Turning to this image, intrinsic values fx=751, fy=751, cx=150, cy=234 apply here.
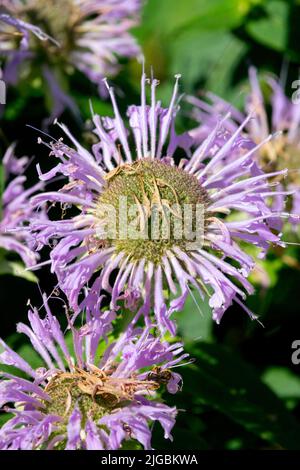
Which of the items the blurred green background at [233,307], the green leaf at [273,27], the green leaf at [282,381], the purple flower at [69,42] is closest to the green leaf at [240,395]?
the blurred green background at [233,307]

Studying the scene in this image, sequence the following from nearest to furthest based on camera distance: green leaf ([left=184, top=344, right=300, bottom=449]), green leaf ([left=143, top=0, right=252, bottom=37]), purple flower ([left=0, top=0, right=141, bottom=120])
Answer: green leaf ([left=184, top=344, right=300, bottom=449]) < purple flower ([left=0, top=0, right=141, bottom=120]) < green leaf ([left=143, top=0, right=252, bottom=37])

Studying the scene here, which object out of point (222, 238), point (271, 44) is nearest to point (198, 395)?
point (222, 238)

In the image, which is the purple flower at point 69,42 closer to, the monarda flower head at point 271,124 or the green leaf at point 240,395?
the monarda flower head at point 271,124

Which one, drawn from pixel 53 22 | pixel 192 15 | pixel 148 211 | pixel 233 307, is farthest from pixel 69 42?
pixel 148 211

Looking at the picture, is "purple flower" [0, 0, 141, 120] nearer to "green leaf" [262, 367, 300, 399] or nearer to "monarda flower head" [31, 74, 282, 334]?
"monarda flower head" [31, 74, 282, 334]

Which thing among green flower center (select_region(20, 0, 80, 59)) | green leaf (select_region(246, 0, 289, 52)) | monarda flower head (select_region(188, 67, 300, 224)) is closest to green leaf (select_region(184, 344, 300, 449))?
monarda flower head (select_region(188, 67, 300, 224))
